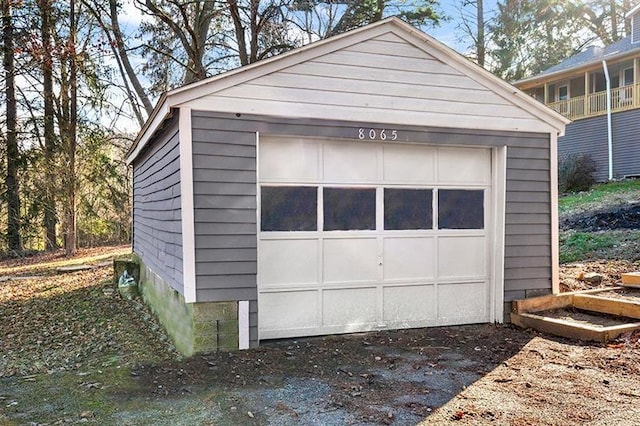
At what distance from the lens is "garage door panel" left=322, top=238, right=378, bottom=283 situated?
5535 mm

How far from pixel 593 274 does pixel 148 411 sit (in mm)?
6298

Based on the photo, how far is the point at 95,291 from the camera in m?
9.19

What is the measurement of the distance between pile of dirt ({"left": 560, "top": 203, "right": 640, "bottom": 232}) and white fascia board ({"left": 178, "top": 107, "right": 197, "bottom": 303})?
29.6 feet

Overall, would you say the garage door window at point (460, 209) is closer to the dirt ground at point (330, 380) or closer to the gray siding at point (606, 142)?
the dirt ground at point (330, 380)

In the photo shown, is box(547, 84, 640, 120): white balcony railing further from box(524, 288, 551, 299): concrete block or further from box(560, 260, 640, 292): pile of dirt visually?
box(524, 288, 551, 299): concrete block

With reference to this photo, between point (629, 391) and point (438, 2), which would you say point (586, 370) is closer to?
point (629, 391)

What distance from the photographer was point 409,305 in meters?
5.86

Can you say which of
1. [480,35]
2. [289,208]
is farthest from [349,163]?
[480,35]

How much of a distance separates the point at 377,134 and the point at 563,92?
19106 mm

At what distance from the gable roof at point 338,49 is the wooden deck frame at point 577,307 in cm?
207

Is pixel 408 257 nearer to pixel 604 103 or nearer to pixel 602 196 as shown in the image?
pixel 602 196

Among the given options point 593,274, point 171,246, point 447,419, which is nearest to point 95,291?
point 171,246

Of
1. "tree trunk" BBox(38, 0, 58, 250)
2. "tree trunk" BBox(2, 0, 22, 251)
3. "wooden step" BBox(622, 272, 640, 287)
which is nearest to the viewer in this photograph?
"wooden step" BBox(622, 272, 640, 287)

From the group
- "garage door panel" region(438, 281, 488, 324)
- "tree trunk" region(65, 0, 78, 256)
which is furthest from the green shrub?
"tree trunk" region(65, 0, 78, 256)
